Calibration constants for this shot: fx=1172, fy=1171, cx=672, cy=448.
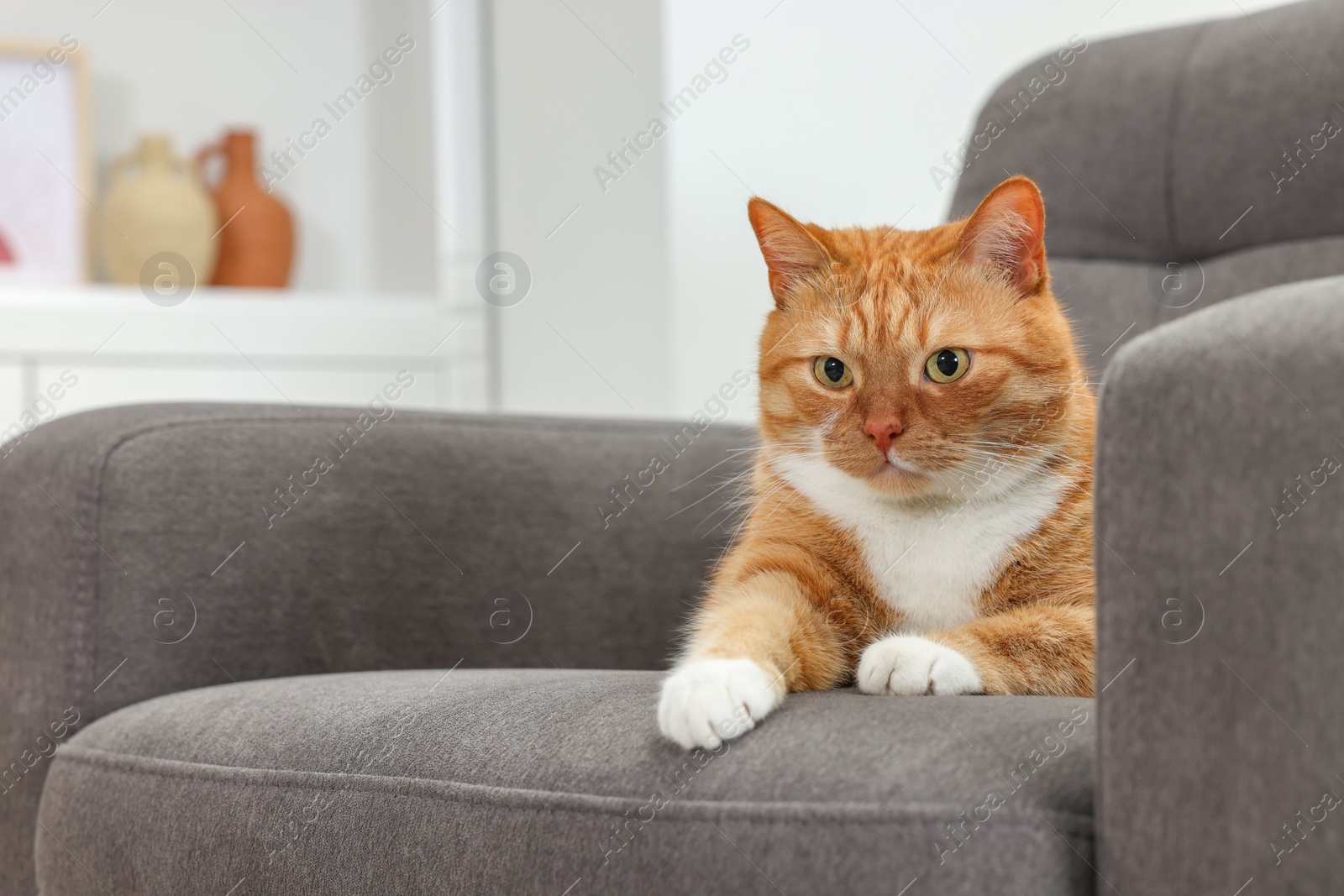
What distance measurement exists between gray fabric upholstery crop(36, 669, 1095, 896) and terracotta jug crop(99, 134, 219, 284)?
2.20 meters

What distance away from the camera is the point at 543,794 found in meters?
0.80

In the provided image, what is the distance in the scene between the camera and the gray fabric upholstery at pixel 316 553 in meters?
1.15

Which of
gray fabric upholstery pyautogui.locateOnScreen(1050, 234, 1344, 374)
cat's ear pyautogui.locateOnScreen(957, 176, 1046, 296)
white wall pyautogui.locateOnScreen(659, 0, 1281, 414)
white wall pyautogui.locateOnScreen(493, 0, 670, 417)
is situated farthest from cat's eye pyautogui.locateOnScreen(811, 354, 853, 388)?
white wall pyautogui.locateOnScreen(493, 0, 670, 417)

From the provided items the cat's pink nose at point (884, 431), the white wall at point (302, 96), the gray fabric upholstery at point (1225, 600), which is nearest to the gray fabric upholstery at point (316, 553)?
the cat's pink nose at point (884, 431)

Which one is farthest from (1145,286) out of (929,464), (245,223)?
(245,223)

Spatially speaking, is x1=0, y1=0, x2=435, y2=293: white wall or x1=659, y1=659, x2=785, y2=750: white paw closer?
x1=659, y1=659, x2=785, y2=750: white paw

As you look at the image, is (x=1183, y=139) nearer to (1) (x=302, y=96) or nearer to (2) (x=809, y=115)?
(2) (x=809, y=115)

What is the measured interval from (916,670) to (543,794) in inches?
11.6

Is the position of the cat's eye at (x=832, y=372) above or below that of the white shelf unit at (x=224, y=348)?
above

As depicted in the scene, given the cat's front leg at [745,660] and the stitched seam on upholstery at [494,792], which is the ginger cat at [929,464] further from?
the stitched seam on upholstery at [494,792]

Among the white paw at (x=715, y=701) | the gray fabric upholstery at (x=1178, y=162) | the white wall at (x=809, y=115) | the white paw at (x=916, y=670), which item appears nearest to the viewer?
the white paw at (x=715, y=701)

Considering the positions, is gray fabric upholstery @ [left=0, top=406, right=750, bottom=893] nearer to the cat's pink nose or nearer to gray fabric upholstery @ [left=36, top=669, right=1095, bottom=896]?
gray fabric upholstery @ [left=36, top=669, right=1095, bottom=896]

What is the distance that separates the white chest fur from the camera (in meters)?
1.06

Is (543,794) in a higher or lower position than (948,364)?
lower
